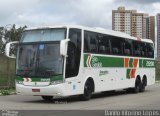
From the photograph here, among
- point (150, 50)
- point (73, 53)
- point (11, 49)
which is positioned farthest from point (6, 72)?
point (73, 53)

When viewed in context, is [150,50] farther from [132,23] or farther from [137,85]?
[132,23]

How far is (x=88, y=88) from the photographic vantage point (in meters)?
19.9

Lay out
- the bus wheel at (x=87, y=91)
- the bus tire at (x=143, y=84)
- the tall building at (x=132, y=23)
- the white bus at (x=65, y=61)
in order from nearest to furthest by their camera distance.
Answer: the white bus at (x=65, y=61)
the bus wheel at (x=87, y=91)
the bus tire at (x=143, y=84)
the tall building at (x=132, y=23)

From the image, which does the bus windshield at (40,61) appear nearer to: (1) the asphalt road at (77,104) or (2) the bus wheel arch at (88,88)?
(1) the asphalt road at (77,104)

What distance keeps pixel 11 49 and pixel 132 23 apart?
21.2 meters

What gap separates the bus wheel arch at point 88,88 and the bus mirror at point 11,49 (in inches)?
136

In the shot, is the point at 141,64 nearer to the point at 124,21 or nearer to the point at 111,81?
the point at 111,81

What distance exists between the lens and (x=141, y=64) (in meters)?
26.8

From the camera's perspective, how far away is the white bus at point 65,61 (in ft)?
58.8

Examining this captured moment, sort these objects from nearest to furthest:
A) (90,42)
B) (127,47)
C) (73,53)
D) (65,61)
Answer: (65,61) < (73,53) < (90,42) < (127,47)

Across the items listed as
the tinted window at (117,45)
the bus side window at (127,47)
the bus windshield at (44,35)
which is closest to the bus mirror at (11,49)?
the bus windshield at (44,35)

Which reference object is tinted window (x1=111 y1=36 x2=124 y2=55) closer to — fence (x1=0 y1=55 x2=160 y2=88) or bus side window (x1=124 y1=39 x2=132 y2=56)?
bus side window (x1=124 y1=39 x2=132 y2=56)

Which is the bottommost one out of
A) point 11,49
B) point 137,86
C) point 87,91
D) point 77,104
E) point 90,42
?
Result: point 77,104

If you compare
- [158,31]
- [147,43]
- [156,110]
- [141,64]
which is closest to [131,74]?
[141,64]
